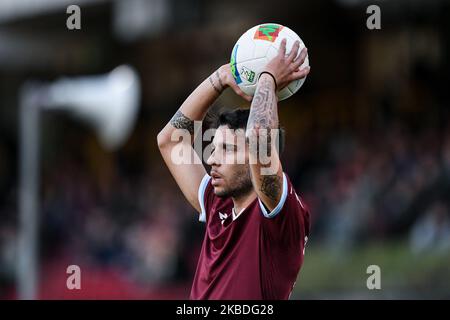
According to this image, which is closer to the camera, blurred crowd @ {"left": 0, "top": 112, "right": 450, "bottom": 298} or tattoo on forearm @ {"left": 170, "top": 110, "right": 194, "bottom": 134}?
tattoo on forearm @ {"left": 170, "top": 110, "right": 194, "bottom": 134}

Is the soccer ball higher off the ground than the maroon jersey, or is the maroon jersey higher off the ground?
the soccer ball

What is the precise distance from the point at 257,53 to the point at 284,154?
45.5 feet

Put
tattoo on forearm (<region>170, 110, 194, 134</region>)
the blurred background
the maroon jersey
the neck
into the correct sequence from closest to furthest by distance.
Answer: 1. the maroon jersey
2. the neck
3. tattoo on forearm (<region>170, 110, 194, 134</region>)
4. the blurred background

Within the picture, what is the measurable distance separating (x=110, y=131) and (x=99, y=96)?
594mm

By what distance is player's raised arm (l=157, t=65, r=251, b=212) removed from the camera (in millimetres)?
6828

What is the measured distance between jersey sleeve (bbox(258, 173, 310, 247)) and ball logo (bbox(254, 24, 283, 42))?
94 cm

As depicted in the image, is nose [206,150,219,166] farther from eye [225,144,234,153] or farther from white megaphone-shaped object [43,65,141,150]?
white megaphone-shaped object [43,65,141,150]

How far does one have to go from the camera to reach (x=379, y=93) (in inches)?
786

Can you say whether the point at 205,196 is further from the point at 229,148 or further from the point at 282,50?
the point at 282,50

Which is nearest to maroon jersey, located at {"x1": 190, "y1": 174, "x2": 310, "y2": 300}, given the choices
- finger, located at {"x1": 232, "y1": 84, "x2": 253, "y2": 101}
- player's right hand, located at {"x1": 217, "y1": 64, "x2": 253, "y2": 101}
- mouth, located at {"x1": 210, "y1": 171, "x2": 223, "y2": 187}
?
mouth, located at {"x1": 210, "y1": 171, "x2": 223, "y2": 187}

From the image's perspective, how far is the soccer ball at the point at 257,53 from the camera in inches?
247
